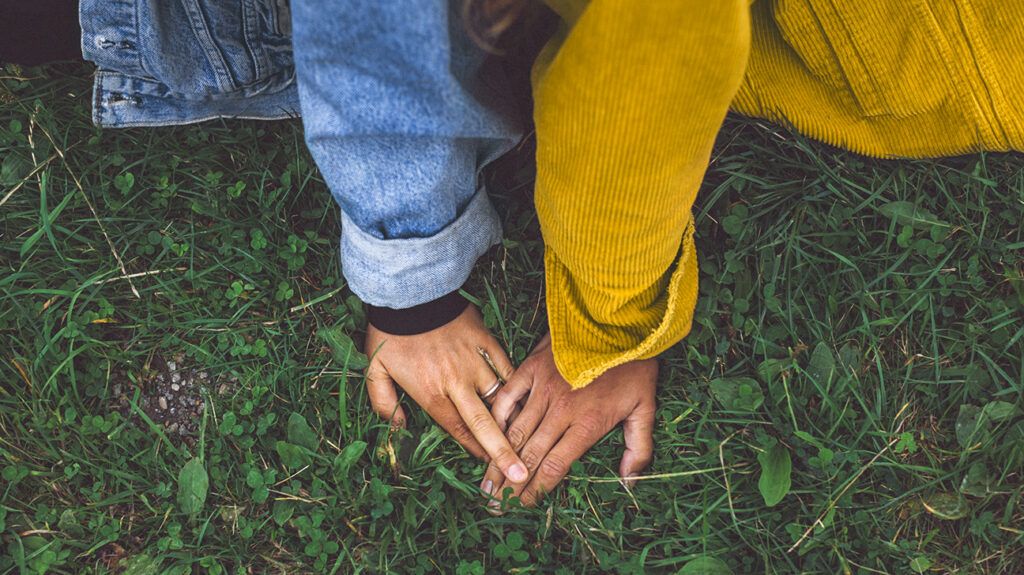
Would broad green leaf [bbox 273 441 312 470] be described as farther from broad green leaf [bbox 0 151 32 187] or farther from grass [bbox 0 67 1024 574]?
broad green leaf [bbox 0 151 32 187]

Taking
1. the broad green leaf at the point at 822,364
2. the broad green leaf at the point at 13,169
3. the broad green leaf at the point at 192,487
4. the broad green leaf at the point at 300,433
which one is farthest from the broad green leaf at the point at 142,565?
the broad green leaf at the point at 822,364

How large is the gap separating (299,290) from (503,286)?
0.55 metres

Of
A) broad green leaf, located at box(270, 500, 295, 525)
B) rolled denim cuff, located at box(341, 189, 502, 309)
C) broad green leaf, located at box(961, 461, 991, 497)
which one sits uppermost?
rolled denim cuff, located at box(341, 189, 502, 309)

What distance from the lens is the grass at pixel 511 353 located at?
5.92 ft

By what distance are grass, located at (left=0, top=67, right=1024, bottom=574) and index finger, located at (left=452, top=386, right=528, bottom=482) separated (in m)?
0.08

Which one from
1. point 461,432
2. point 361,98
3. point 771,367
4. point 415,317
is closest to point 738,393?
point 771,367

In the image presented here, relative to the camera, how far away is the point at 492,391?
6.42 ft

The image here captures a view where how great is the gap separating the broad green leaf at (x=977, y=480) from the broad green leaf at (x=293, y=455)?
160cm

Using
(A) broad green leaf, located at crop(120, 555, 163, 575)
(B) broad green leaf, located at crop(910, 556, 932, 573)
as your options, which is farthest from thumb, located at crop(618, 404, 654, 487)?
(A) broad green leaf, located at crop(120, 555, 163, 575)

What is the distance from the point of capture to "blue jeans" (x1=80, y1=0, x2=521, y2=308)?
1.03 m

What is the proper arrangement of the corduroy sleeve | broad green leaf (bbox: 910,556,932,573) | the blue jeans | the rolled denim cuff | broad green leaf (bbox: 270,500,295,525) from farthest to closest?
broad green leaf (bbox: 270,500,295,525)
broad green leaf (bbox: 910,556,932,573)
the rolled denim cuff
the blue jeans
the corduroy sleeve

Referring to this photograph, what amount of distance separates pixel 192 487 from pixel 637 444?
112 cm

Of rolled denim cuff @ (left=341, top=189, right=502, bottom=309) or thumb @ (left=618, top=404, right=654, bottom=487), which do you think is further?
thumb @ (left=618, top=404, right=654, bottom=487)

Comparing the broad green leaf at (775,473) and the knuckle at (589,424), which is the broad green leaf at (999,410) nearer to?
the broad green leaf at (775,473)
